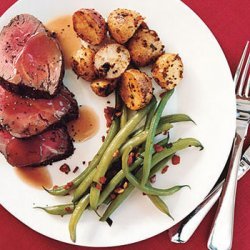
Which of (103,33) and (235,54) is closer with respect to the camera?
(103,33)

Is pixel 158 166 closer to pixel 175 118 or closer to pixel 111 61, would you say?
pixel 175 118

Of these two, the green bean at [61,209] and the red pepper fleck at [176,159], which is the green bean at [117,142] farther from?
the red pepper fleck at [176,159]

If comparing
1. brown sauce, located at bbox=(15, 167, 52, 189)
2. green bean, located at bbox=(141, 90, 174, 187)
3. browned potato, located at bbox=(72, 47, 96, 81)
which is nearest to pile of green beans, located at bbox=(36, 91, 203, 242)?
green bean, located at bbox=(141, 90, 174, 187)

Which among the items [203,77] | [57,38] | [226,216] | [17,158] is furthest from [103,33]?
[226,216]

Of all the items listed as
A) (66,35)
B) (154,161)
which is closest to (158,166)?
(154,161)

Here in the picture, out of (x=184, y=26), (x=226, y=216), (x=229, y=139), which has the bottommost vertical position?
(x=226, y=216)

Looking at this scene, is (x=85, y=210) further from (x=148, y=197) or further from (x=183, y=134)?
(x=183, y=134)

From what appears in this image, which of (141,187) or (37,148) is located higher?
(37,148)
